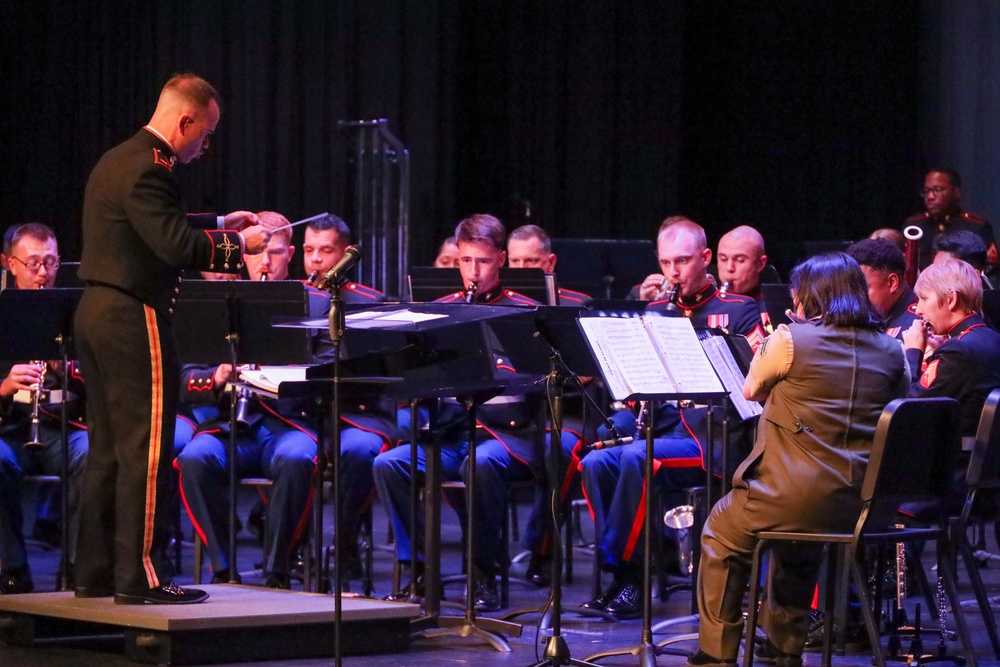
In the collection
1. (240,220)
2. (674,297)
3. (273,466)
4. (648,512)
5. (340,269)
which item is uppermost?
(240,220)

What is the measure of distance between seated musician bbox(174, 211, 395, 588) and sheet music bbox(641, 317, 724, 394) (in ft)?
5.89

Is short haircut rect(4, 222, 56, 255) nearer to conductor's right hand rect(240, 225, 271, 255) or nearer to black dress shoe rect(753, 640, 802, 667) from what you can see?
conductor's right hand rect(240, 225, 271, 255)

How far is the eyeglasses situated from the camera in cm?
655

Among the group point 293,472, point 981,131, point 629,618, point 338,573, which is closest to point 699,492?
point 629,618

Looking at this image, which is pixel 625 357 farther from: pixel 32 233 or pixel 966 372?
pixel 32 233

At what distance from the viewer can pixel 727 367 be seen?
16.1 feet

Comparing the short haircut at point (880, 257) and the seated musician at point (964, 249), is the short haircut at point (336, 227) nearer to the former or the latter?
the short haircut at point (880, 257)

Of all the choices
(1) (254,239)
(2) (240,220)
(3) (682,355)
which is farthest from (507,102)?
(3) (682,355)

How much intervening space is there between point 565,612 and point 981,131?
581cm

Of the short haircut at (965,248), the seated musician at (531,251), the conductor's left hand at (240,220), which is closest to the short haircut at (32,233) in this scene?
the conductor's left hand at (240,220)

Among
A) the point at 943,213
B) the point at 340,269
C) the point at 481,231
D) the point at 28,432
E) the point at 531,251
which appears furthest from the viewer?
the point at 943,213

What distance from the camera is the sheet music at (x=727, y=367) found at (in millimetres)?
4855

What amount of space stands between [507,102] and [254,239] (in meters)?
6.37

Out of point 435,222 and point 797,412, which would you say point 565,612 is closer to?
point 797,412
